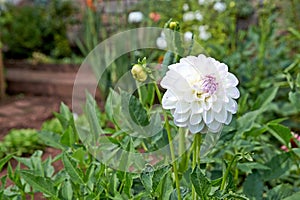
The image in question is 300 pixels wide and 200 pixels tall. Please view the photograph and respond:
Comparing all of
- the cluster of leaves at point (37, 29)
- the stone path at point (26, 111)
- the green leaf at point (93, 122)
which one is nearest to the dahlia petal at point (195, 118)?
the green leaf at point (93, 122)

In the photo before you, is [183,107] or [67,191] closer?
[183,107]

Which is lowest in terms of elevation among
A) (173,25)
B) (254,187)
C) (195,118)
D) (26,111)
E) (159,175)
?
(26,111)

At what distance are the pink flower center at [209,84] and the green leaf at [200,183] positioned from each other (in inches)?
6.0

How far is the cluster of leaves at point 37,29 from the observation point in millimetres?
4691

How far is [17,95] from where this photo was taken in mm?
3758

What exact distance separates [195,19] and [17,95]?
145 cm

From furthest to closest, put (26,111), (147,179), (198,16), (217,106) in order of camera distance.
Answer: (198,16), (26,111), (147,179), (217,106)

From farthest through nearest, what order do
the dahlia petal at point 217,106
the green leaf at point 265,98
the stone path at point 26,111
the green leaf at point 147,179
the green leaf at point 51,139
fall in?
the stone path at point 26,111 → the green leaf at point 265,98 → the green leaf at point 51,139 → the green leaf at point 147,179 → the dahlia petal at point 217,106

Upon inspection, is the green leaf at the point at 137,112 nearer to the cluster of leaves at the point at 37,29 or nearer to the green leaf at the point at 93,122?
the green leaf at the point at 93,122

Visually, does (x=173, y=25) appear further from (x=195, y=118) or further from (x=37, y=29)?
(x=37, y=29)

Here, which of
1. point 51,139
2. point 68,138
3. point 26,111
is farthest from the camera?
point 26,111

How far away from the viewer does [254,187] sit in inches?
51.5

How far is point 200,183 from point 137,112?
0.94ft

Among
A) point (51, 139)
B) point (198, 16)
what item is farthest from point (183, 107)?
point (198, 16)
